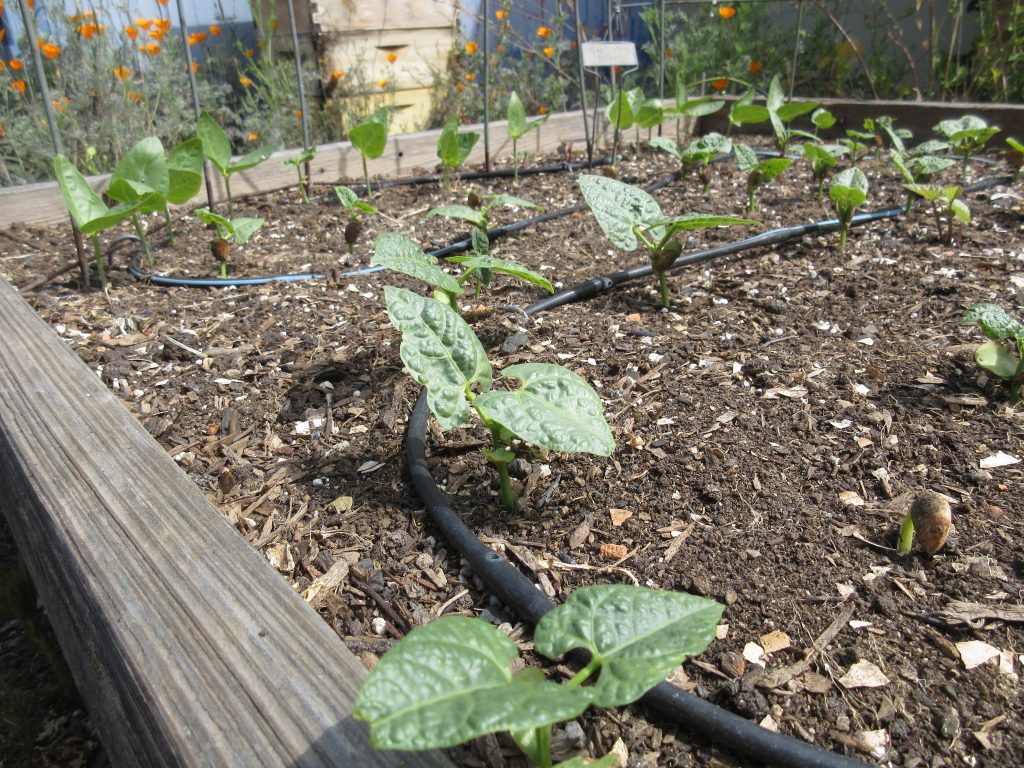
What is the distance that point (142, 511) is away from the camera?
1012 millimetres

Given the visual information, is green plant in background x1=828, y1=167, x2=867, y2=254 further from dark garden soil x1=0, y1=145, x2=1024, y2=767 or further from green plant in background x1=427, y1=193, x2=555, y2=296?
green plant in background x1=427, y1=193, x2=555, y2=296

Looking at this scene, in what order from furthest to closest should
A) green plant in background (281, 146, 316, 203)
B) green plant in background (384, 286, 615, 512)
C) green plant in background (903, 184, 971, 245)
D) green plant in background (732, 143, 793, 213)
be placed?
green plant in background (281, 146, 316, 203) → green plant in background (732, 143, 793, 213) → green plant in background (903, 184, 971, 245) → green plant in background (384, 286, 615, 512)

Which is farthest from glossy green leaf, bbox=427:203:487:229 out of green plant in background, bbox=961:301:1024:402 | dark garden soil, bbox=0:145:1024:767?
green plant in background, bbox=961:301:1024:402

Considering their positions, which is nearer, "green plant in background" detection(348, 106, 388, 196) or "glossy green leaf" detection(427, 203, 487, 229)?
"glossy green leaf" detection(427, 203, 487, 229)

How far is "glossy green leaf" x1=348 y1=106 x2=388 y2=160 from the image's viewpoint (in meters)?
2.72

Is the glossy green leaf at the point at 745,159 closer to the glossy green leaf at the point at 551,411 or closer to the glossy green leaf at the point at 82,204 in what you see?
the glossy green leaf at the point at 551,411

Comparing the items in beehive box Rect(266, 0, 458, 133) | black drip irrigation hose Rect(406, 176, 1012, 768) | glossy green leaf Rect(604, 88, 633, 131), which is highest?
beehive box Rect(266, 0, 458, 133)

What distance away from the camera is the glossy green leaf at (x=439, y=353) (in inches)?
44.6

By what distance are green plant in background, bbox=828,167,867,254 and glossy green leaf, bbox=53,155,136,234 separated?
1.86m

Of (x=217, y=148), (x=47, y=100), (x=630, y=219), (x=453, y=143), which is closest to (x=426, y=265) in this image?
(x=630, y=219)

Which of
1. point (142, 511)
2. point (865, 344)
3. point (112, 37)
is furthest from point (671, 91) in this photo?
point (142, 511)

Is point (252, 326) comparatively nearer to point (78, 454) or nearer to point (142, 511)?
point (78, 454)

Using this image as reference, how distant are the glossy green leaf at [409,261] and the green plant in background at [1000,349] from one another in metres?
0.99

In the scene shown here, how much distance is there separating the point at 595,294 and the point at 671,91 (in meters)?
3.72
